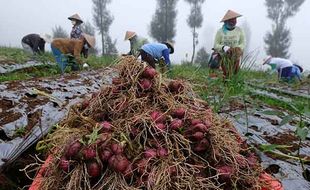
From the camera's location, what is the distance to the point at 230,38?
6477mm

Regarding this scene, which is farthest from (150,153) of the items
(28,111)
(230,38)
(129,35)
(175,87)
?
(129,35)

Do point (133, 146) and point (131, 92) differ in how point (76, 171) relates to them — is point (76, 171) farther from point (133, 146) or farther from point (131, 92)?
point (131, 92)

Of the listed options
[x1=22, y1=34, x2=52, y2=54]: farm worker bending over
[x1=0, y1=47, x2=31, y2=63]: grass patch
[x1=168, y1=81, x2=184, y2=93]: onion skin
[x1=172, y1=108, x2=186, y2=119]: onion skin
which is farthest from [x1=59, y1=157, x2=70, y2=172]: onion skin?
[x1=22, y1=34, x2=52, y2=54]: farm worker bending over

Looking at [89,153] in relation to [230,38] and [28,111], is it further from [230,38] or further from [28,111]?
[230,38]

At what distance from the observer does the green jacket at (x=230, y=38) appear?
642cm

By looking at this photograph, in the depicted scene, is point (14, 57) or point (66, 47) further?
point (14, 57)

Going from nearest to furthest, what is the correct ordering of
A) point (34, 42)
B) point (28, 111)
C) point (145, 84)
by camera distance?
point (145, 84), point (28, 111), point (34, 42)

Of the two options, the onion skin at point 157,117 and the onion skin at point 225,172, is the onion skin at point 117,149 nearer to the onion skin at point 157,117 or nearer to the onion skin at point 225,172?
the onion skin at point 157,117

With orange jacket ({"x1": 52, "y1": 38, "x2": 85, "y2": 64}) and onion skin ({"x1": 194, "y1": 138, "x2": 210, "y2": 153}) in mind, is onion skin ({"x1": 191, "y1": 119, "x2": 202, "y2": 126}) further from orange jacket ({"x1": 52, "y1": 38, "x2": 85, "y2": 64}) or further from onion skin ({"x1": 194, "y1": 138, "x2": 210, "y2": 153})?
orange jacket ({"x1": 52, "y1": 38, "x2": 85, "y2": 64})

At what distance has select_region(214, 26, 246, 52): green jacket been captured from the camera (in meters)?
6.42

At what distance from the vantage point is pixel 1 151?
6.21 feet

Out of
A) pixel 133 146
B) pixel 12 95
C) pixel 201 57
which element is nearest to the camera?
pixel 133 146

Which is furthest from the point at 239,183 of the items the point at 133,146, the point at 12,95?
the point at 12,95

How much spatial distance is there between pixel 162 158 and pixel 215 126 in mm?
307
